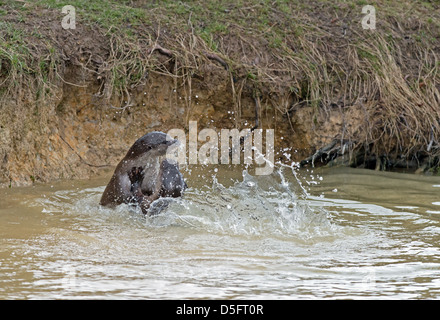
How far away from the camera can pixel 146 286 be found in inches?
139

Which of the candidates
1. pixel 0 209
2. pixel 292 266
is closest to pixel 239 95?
pixel 0 209

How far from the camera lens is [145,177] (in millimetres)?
5570

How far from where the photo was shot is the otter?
5.29 meters

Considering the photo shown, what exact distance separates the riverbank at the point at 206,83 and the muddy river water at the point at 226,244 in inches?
24.1

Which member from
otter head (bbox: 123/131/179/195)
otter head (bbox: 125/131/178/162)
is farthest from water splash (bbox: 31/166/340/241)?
otter head (bbox: 125/131/178/162)

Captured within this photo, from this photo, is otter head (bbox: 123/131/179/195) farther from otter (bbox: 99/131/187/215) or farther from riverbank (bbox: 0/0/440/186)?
riverbank (bbox: 0/0/440/186)

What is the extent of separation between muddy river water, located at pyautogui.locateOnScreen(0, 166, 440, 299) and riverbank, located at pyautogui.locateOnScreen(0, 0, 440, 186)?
0.61m

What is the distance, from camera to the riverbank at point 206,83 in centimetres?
653

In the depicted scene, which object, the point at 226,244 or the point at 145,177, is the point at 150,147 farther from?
the point at 226,244

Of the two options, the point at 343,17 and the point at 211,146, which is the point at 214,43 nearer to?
the point at 211,146

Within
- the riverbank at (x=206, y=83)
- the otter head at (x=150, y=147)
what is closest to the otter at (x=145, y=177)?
the otter head at (x=150, y=147)

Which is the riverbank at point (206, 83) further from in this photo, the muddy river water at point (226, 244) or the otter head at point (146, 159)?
the otter head at point (146, 159)

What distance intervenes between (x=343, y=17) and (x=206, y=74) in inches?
90.9
